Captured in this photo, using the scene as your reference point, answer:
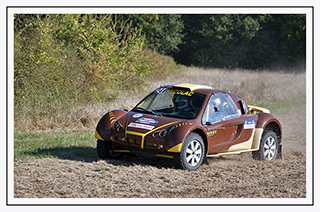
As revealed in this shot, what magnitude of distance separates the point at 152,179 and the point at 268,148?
385cm

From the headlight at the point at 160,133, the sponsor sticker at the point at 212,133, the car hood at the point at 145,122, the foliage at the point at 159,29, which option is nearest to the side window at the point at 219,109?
the sponsor sticker at the point at 212,133

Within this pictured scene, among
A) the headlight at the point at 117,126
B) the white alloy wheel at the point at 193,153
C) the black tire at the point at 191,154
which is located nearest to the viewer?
the black tire at the point at 191,154

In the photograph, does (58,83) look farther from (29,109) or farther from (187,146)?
(187,146)

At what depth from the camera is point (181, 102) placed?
9.12 metres

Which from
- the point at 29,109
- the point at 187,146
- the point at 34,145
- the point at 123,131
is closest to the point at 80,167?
the point at 123,131

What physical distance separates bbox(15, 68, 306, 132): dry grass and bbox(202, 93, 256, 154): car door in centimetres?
576

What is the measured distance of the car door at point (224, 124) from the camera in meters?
8.60

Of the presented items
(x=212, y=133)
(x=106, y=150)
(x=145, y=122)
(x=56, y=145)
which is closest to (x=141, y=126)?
(x=145, y=122)

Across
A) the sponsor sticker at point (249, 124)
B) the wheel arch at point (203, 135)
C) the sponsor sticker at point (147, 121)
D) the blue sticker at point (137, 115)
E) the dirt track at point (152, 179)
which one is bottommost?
the dirt track at point (152, 179)

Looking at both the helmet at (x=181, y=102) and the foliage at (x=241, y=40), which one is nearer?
the helmet at (x=181, y=102)

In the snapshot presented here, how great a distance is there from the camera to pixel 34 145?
1039 cm

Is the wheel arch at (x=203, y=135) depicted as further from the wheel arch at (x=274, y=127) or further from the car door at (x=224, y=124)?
the wheel arch at (x=274, y=127)

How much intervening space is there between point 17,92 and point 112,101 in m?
4.02

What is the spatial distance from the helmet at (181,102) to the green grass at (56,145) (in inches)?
87.8
